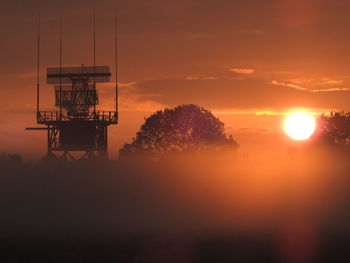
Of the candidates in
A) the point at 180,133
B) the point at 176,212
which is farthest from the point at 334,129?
the point at 176,212

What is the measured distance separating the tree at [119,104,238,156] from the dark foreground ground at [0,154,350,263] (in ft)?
22.5

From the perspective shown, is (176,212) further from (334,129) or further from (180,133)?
(334,129)

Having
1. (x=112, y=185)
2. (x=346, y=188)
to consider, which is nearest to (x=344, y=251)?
(x=346, y=188)

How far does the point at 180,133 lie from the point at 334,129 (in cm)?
2298

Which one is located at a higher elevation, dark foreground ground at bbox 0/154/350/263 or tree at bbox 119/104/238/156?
tree at bbox 119/104/238/156

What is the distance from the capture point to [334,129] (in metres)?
94.1

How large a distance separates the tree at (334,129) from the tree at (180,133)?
1359 centimetres

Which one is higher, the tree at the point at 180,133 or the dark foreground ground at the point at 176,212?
the tree at the point at 180,133

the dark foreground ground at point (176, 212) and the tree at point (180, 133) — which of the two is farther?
the tree at point (180, 133)

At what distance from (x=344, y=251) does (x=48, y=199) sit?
2534 centimetres

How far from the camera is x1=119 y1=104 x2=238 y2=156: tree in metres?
82.7

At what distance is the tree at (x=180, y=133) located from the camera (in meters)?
82.7

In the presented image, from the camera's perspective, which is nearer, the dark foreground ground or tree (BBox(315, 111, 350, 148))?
the dark foreground ground

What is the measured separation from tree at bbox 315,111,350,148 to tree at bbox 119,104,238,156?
13.6 meters
